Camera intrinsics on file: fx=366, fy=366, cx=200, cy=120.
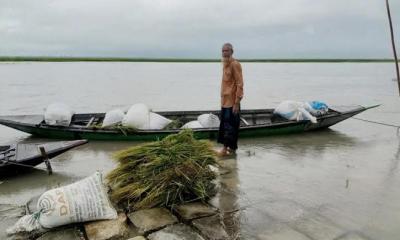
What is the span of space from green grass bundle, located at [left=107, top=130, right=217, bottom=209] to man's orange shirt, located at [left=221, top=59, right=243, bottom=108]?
1653 mm

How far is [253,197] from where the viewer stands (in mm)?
4637

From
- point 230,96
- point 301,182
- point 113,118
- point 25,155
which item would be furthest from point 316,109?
point 25,155

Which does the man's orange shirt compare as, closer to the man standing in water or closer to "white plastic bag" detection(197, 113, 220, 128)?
the man standing in water

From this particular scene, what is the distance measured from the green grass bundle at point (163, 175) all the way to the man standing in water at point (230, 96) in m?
1.67

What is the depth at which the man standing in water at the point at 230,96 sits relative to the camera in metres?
6.04

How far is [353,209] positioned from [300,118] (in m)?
4.85

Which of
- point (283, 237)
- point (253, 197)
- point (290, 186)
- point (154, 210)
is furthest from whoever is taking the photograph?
point (290, 186)

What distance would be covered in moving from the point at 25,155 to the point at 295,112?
6210mm

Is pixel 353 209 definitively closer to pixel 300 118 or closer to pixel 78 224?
pixel 78 224

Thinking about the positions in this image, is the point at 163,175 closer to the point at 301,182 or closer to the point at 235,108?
the point at 301,182

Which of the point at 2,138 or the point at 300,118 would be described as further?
the point at 2,138

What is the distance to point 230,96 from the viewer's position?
625 cm

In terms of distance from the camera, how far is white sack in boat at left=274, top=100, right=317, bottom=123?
29.5ft

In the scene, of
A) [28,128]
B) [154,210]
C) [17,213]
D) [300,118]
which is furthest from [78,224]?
[300,118]
